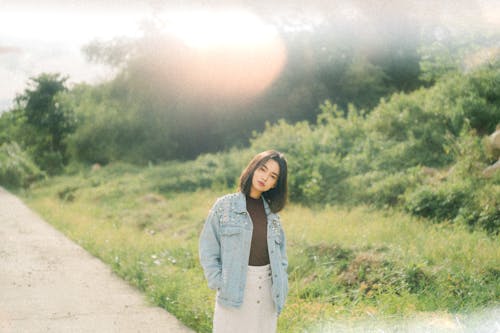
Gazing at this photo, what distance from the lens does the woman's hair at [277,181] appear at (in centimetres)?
343

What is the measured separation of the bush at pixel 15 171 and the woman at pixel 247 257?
2449 centimetres

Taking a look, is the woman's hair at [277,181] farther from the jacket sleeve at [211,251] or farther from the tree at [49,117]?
the tree at [49,117]

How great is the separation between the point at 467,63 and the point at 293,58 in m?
13.9

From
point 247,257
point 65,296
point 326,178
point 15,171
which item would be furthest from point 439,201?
point 15,171

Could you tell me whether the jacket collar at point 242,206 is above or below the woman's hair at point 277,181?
below

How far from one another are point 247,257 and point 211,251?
0.22m

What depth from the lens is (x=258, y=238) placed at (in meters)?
3.41

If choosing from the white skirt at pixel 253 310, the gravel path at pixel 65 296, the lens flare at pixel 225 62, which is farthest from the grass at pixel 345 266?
the lens flare at pixel 225 62

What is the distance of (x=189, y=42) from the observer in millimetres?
26438

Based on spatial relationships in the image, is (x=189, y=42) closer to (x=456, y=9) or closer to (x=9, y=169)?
(x=9, y=169)

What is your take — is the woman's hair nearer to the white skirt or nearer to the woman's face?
the woman's face

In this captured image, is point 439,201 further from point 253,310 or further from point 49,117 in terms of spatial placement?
point 49,117

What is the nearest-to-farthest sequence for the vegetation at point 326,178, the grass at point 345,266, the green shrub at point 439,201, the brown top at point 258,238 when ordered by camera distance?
the brown top at point 258,238 < the grass at point 345,266 < the vegetation at point 326,178 < the green shrub at point 439,201

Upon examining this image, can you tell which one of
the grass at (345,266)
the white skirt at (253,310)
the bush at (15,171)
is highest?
the white skirt at (253,310)
